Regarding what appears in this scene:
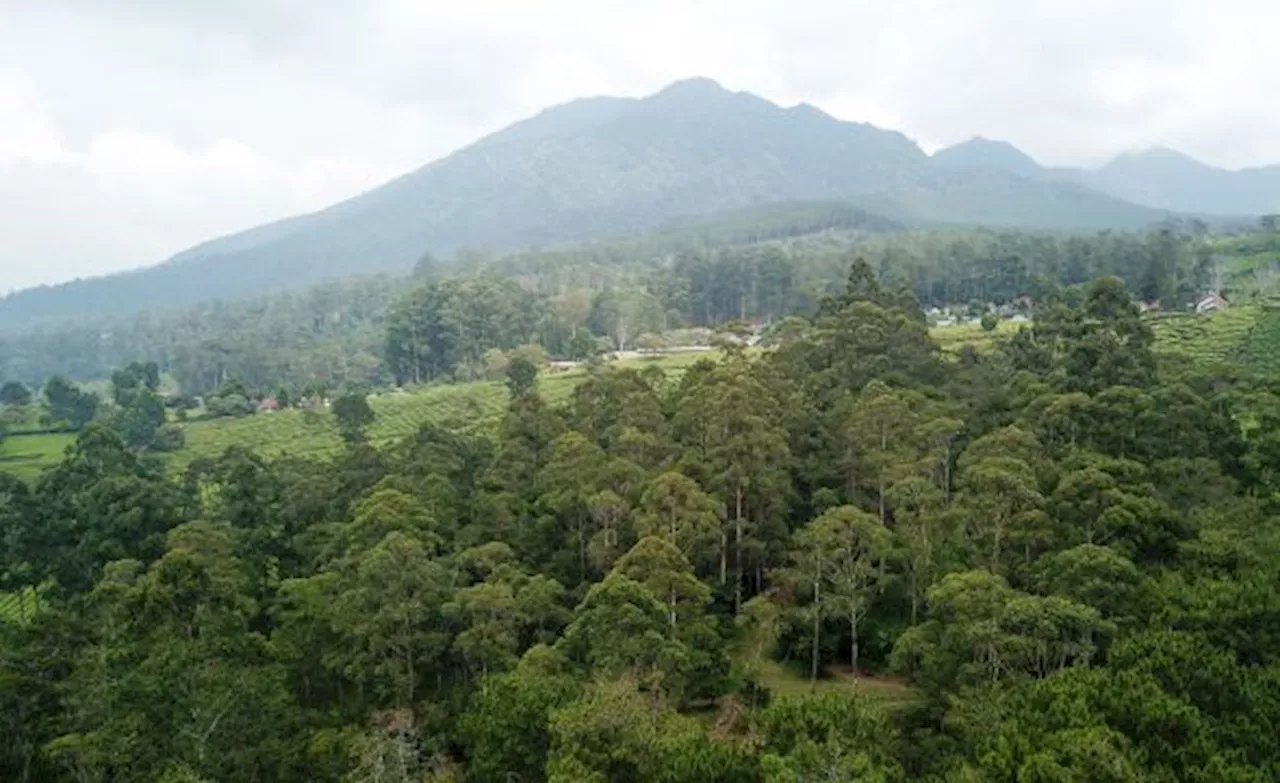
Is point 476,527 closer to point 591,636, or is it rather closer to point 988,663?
point 591,636

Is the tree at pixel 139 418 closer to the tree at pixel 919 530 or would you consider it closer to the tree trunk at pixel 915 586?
the tree at pixel 919 530

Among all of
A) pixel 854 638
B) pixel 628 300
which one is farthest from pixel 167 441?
pixel 854 638

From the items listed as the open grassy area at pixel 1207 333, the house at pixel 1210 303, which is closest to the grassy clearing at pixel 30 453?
the open grassy area at pixel 1207 333

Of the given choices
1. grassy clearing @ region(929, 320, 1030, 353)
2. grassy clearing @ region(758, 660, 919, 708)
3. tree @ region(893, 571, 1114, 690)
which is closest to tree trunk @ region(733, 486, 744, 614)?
grassy clearing @ region(758, 660, 919, 708)

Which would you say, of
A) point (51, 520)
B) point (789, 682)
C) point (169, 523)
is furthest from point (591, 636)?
point (51, 520)

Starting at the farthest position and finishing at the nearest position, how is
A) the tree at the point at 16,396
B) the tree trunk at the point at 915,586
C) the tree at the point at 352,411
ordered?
the tree at the point at 16,396
the tree at the point at 352,411
the tree trunk at the point at 915,586

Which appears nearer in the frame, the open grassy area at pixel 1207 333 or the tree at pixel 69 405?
the open grassy area at pixel 1207 333
